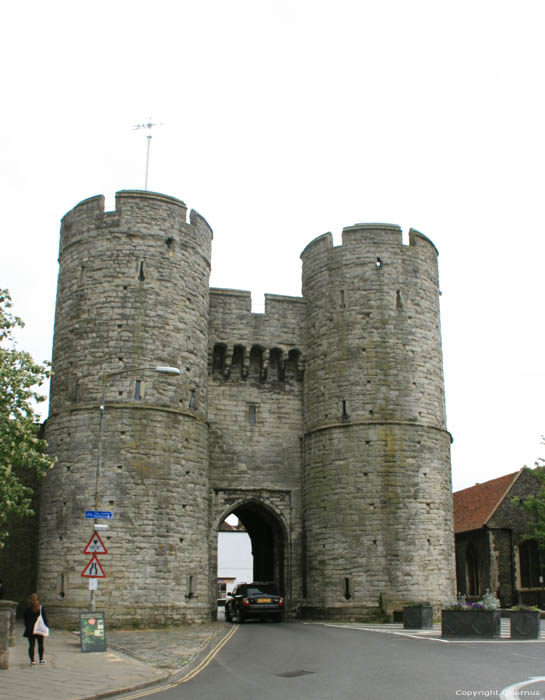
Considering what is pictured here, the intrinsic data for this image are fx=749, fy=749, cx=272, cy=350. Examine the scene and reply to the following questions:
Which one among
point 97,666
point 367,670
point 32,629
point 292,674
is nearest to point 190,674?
point 292,674

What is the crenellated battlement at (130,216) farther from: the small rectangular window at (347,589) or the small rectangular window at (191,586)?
the small rectangular window at (347,589)

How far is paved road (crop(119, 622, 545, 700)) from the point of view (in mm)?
9094

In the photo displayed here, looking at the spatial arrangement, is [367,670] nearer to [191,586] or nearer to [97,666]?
[97,666]

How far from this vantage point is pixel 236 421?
2947cm

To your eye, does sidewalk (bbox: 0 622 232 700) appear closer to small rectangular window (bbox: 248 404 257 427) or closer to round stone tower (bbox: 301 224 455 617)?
round stone tower (bbox: 301 224 455 617)

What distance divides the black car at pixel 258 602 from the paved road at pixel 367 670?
8.36 meters

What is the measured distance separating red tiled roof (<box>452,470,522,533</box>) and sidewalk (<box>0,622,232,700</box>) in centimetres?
2240

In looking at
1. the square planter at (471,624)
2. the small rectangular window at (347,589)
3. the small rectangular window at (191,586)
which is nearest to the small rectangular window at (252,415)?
the small rectangular window at (191,586)

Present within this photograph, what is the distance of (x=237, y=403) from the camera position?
1171 inches

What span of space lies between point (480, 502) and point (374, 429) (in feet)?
56.6

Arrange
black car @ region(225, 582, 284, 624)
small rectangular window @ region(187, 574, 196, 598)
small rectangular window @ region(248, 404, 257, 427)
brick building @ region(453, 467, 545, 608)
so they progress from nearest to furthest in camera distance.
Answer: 1. small rectangular window @ region(187, 574, 196, 598)
2. black car @ region(225, 582, 284, 624)
3. small rectangular window @ region(248, 404, 257, 427)
4. brick building @ region(453, 467, 545, 608)

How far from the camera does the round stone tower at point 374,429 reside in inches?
1024

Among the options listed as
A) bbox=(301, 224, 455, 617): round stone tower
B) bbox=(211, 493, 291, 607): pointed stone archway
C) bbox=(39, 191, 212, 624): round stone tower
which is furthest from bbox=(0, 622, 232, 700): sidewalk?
bbox=(211, 493, 291, 607): pointed stone archway

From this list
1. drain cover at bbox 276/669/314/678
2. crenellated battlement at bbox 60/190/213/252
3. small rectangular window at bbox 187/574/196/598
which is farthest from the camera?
crenellated battlement at bbox 60/190/213/252
